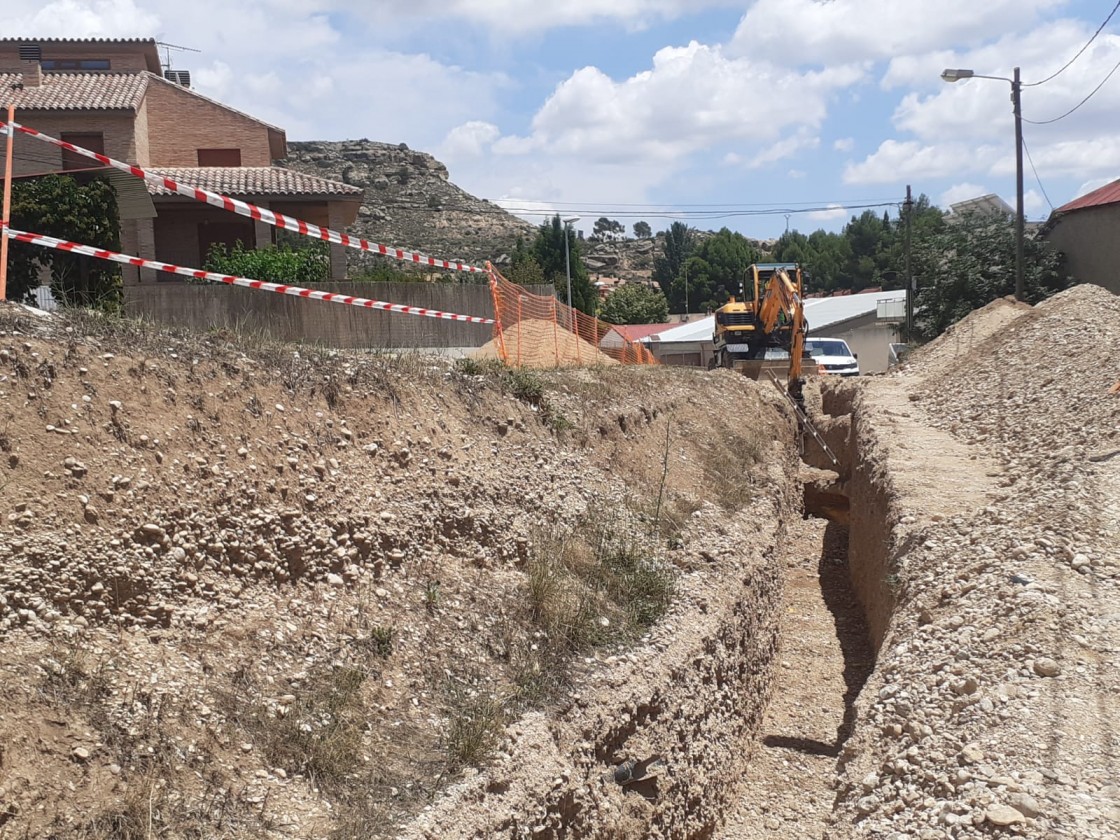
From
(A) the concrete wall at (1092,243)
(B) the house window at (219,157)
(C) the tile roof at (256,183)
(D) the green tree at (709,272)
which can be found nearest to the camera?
(C) the tile roof at (256,183)

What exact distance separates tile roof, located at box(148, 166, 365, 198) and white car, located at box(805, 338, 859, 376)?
1385cm

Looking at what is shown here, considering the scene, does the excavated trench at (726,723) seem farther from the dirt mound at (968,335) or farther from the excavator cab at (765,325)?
the excavator cab at (765,325)

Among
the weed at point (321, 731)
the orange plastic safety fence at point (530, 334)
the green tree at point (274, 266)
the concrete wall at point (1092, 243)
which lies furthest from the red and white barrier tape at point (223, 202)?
the concrete wall at point (1092, 243)

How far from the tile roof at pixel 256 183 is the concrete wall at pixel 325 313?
30.2 feet

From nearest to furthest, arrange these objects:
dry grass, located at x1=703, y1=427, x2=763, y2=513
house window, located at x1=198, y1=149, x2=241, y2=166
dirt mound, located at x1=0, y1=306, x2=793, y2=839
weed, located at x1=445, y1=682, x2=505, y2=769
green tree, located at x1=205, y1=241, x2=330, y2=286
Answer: dirt mound, located at x1=0, y1=306, x2=793, y2=839, weed, located at x1=445, y1=682, x2=505, y2=769, dry grass, located at x1=703, y1=427, x2=763, y2=513, green tree, located at x1=205, y1=241, x2=330, y2=286, house window, located at x1=198, y1=149, x2=241, y2=166

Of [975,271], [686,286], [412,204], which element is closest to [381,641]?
[975,271]

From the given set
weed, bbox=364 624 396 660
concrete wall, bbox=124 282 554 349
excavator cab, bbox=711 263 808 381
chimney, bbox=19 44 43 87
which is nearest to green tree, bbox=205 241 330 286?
concrete wall, bbox=124 282 554 349

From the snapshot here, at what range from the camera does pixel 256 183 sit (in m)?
25.7

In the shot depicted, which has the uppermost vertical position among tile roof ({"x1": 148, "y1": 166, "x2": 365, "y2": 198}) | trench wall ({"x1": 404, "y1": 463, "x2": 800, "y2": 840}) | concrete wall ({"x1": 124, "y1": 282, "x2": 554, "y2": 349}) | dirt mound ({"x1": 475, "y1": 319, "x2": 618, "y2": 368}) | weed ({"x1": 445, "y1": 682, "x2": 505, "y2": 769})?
tile roof ({"x1": 148, "y1": 166, "x2": 365, "y2": 198})

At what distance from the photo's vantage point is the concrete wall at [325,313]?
12.9 m

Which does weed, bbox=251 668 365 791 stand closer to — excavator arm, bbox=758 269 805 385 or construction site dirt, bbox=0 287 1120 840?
construction site dirt, bbox=0 287 1120 840

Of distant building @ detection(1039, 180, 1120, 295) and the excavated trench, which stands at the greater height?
distant building @ detection(1039, 180, 1120, 295)

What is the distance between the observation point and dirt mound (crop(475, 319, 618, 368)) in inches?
578

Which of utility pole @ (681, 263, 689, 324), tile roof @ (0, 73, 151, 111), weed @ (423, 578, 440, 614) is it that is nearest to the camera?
weed @ (423, 578, 440, 614)
